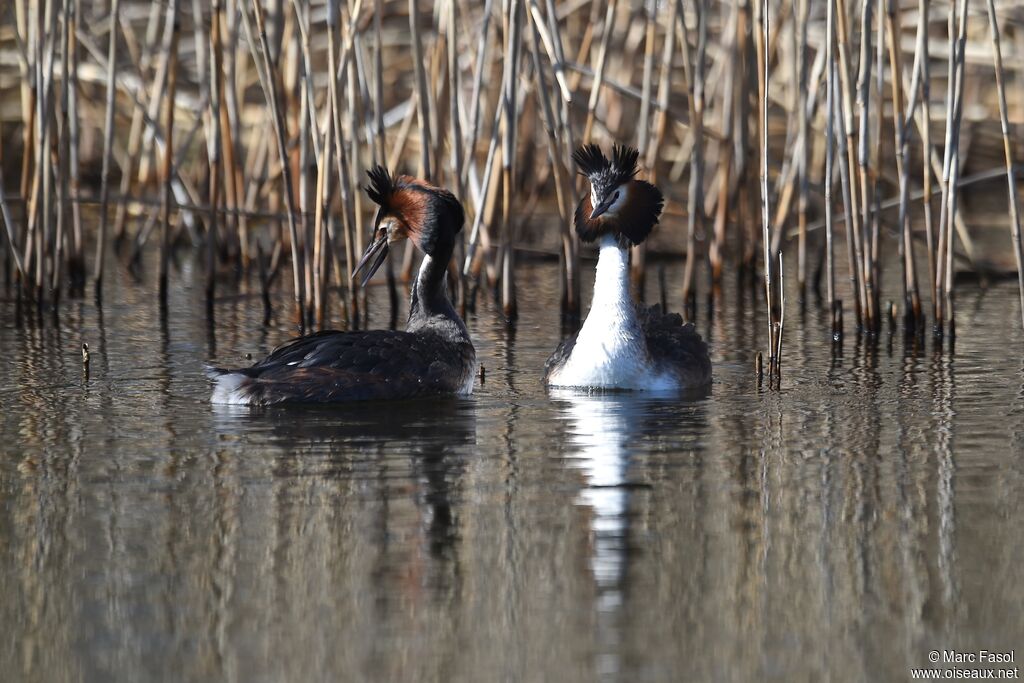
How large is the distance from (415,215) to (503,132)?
1778mm

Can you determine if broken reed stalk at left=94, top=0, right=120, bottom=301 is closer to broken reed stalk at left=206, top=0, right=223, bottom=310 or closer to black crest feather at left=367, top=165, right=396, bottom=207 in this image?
broken reed stalk at left=206, top=0, right=223, bottom=310

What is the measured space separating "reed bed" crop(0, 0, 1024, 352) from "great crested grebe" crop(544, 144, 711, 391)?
1.64 feet

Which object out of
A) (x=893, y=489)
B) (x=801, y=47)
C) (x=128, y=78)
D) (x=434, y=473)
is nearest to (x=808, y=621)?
(x=893, y=489)

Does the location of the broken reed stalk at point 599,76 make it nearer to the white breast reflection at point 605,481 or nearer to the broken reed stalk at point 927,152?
the broken reed stalk at point 927,152

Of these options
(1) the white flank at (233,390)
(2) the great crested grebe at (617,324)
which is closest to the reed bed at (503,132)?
(2) the great crested grebe at (617,324)

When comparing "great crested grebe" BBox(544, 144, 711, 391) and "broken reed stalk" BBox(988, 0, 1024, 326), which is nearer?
"great crested grebe" BBox(544, 144, 711, 391)

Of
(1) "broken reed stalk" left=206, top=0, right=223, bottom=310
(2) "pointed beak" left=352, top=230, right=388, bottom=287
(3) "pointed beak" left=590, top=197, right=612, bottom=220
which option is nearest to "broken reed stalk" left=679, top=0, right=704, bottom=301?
(3) "pointed beak" left=590, top=197, right=612, bottom=220

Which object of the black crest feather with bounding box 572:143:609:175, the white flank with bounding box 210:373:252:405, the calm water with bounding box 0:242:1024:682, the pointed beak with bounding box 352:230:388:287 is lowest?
the calm water with bounding box 0:242:1024:682

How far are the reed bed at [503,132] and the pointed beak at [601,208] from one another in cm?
77

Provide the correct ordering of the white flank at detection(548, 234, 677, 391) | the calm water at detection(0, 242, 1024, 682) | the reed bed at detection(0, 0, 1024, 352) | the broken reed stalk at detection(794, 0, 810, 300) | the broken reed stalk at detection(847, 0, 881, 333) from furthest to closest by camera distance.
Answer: the broken reed stalk at detection(794, 0, 810, 300) → the reed bed at detection(0, 0, 1024, 352) → the broken reed stalk at detection(847, 0, 881, 333) → the white flank at detection(548, 234, 677, 391) → the calm water at detection(0, 242, 1024, 682)

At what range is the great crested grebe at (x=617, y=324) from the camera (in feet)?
26.3

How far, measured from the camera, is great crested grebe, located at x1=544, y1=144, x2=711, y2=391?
801cm

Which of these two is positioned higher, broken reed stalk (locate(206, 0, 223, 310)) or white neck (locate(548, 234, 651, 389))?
broken reed stalk (locate(206, 0, 223, 310))

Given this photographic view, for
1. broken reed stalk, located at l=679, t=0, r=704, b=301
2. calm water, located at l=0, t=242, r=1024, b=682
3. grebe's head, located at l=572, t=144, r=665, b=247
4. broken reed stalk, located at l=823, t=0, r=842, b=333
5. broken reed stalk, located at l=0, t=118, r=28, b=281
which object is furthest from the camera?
broken reed stalk, located at l=679, t=0, r=704, b=301
